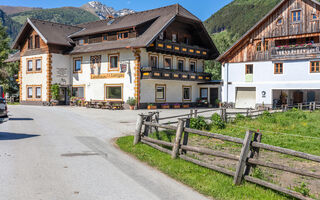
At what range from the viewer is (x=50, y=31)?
37.2 metres

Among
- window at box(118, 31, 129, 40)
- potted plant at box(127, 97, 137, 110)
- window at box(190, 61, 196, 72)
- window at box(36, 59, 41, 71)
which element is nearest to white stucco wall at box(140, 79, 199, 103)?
potted plant at box(127, 97, 137, 110)

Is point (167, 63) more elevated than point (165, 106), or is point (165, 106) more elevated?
point (167, 63)

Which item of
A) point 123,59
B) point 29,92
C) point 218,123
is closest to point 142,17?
point 123,59

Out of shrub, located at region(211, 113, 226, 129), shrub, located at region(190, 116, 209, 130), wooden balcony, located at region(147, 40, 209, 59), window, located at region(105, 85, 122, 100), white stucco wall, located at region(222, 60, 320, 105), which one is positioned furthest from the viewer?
window, located at region(105, 85, 122, 100)

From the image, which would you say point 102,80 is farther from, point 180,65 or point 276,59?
point 276,59

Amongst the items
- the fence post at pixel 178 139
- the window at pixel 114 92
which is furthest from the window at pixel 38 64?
the fence post at pixel 178 139

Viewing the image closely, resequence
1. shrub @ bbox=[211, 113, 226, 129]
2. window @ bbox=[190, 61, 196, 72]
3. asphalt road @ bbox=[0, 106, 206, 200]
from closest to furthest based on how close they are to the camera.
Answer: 1. asphalt road @ bbox=[0, 106, 206, 200]
2. shrub @ bbox=[211, 113, 226, 129]
3. window @ bbox=[190, 61, 196, 72]

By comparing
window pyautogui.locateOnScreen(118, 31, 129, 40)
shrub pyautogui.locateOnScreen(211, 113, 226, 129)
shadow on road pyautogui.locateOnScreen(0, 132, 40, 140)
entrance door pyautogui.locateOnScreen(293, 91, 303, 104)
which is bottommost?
shadow on road pyautogui.locateOnScreen(0, 132, 40, 140)

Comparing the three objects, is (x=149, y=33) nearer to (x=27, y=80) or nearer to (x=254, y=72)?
(x=254, y=72)

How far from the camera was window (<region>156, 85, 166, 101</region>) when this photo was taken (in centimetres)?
3275

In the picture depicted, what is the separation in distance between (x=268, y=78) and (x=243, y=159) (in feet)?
85.4

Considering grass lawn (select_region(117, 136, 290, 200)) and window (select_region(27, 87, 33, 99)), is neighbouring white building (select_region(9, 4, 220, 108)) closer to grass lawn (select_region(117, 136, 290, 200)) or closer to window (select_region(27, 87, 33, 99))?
window (select_region(27, 87, 33, 99))

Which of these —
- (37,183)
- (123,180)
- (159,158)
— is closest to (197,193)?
(123,180)

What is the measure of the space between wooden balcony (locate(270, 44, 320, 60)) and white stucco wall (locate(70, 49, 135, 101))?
553 inches
